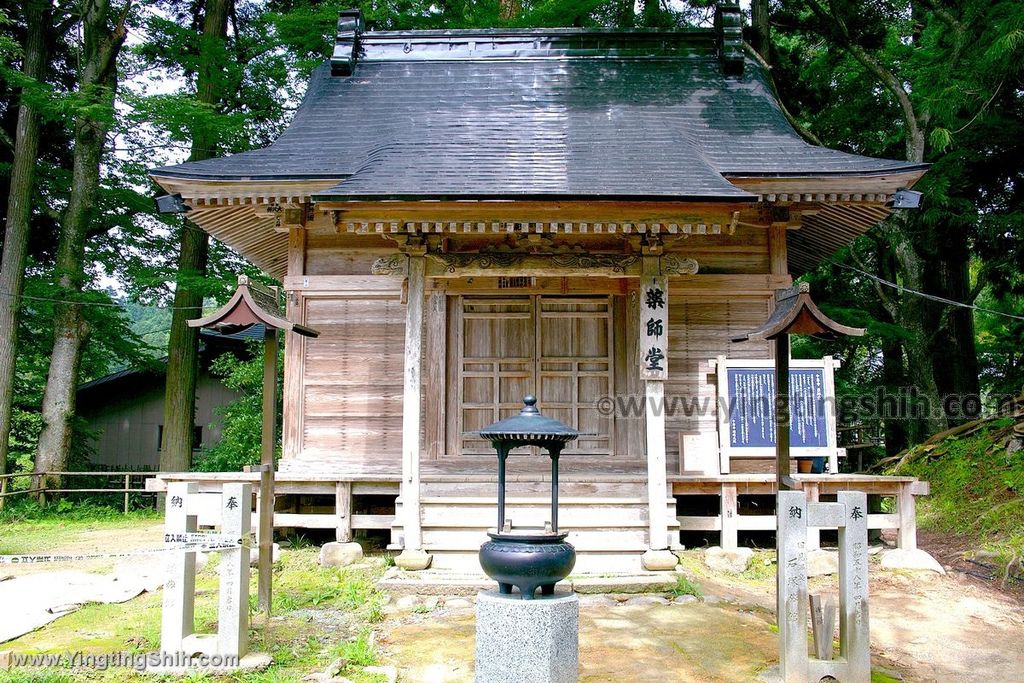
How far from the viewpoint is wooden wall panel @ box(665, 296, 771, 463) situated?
9680 mm

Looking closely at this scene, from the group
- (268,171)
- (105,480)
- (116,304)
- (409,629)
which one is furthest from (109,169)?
(409,629)

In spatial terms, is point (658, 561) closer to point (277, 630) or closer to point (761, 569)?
point (761, 569)

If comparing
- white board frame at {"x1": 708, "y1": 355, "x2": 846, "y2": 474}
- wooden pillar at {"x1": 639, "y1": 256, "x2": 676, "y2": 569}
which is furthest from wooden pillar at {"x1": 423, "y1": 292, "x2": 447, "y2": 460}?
white board frame at {"x1": 708, "y1": 355, "x2": 846, "y2": 474}

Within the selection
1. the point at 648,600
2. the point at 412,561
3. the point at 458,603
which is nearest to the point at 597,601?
the point at 648,600

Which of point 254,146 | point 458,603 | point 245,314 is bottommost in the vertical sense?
point 458,603

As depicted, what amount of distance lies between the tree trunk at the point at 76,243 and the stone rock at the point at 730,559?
42.2 feet

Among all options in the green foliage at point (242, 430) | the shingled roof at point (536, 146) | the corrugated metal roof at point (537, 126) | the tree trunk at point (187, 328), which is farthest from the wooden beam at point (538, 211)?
the tree trunk at point (187, 328)

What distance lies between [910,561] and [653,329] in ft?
12.4

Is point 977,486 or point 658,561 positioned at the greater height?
point 977,486

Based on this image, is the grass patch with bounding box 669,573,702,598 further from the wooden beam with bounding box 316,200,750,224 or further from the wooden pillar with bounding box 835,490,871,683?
the wooden beam with bounding box 316,200,750,224

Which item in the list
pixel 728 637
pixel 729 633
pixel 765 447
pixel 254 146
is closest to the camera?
pixel 728 637

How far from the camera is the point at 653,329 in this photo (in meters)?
8.31

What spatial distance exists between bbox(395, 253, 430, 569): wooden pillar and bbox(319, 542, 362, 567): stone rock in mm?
867

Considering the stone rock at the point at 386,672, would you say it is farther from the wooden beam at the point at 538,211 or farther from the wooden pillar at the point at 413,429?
the wooden beam at the point at 538,211
